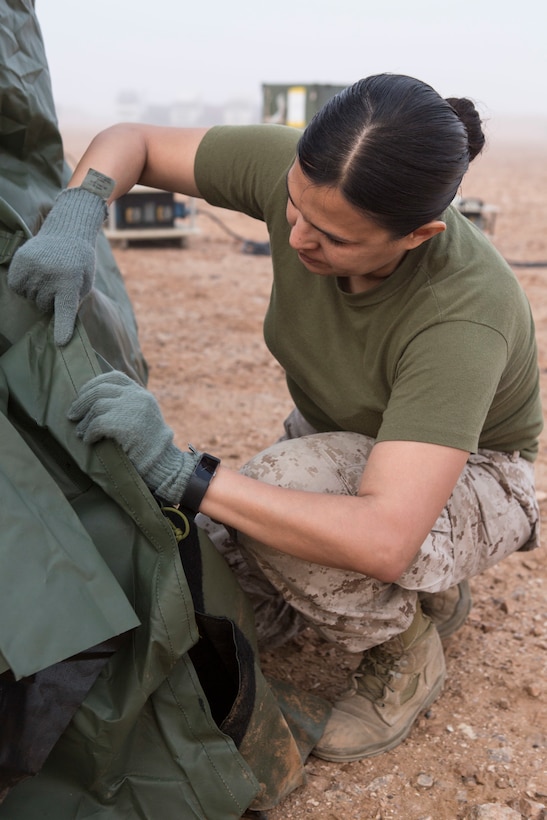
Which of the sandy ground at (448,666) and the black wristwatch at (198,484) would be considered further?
the sandy ground at (448,666)

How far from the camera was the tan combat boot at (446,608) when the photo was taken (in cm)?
218

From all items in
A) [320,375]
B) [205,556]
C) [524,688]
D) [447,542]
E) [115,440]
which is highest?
[115,440]

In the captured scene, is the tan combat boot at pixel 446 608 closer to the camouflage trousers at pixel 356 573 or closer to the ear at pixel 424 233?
the camouflage trousers at pixel 356 573

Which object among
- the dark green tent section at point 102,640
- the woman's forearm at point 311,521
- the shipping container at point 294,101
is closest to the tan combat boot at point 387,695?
the dark green tent section at point 102,640

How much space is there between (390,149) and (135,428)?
62cm

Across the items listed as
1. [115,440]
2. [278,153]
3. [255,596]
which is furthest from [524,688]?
[278,153]

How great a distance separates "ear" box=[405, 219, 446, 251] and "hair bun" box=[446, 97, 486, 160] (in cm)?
16

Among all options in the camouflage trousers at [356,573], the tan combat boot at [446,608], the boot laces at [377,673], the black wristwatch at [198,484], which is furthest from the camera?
the tan combat boot at [446,608]

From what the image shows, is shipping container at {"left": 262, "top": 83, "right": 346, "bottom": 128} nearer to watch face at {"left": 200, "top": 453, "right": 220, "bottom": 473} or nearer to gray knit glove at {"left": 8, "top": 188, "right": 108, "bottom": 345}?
gray knit glove at {"left": 8, "top": 188, "right": 108, "bottom": 345}

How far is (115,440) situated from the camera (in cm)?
144

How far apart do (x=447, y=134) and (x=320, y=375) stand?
0.60 m

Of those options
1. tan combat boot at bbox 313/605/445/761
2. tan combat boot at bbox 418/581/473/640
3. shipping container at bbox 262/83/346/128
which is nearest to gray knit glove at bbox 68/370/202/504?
tan combat boot at bbox 313/605/445/761

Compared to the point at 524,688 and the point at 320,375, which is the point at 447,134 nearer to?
the point at 320,375

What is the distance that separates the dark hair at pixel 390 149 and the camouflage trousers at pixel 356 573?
0.52 m
